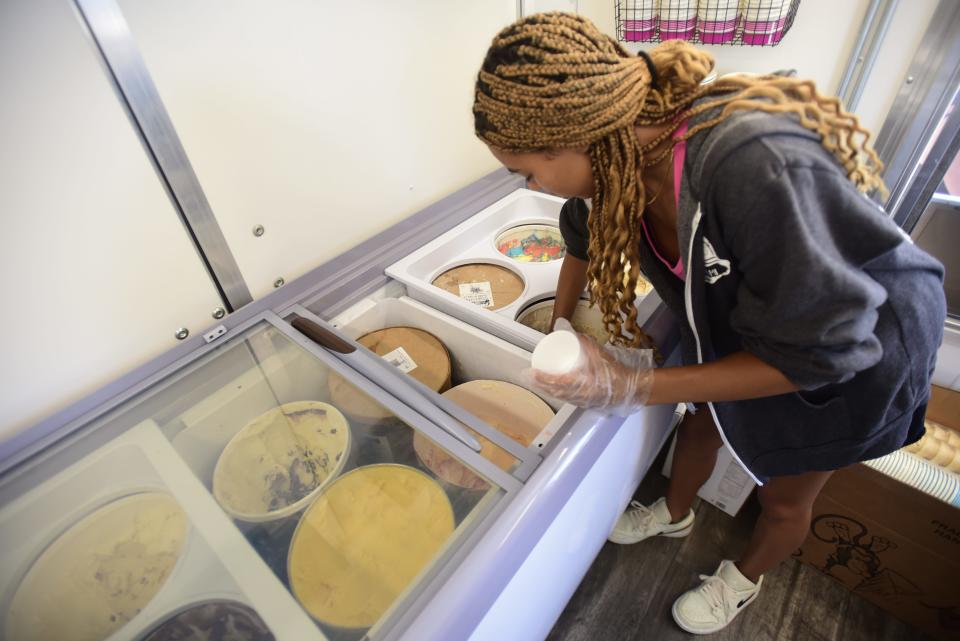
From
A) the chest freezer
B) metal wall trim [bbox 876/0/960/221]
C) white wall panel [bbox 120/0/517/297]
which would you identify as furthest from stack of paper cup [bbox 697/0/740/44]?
the chest freezer

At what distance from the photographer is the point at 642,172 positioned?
0.67 m

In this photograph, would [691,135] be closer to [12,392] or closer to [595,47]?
[595,47]

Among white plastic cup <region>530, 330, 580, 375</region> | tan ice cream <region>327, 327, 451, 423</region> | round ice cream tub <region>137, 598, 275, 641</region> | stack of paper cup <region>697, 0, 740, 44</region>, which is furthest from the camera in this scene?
stack of paper cup <region>697, 0, 740, 44</region>

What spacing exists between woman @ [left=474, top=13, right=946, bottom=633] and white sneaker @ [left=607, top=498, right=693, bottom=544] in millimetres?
618

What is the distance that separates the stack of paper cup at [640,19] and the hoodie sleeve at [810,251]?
1.23 meters

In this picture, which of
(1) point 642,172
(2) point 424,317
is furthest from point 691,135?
(2) point 424,317

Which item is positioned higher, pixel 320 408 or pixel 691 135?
pixel 691 135

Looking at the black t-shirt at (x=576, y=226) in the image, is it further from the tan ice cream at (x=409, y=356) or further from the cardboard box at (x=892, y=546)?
the cardboard box at (x=892, y=546)

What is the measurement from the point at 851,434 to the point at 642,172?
56 centimetres

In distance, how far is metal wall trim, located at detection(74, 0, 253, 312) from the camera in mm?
725

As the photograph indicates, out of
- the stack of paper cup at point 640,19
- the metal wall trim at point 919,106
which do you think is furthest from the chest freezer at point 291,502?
the stack of paper cup at point 640,19

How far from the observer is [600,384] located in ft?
2.54

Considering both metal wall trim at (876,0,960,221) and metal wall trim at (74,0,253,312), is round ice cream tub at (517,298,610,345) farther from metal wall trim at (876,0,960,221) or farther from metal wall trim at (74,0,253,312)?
metal wall trim at (876,0,960,221)

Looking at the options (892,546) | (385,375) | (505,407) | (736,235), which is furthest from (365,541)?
(892,546)
